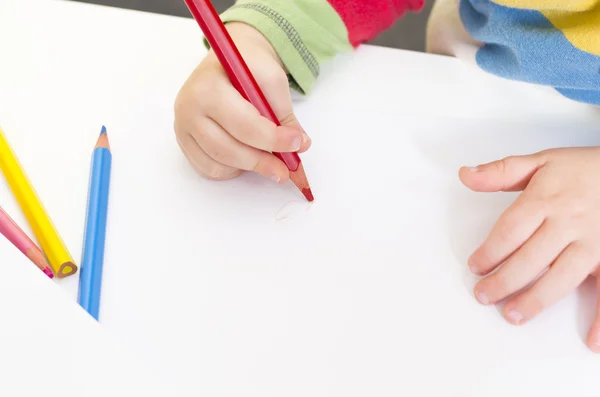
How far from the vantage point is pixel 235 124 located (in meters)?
0.32

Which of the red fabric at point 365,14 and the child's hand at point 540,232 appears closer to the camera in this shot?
the child's hand at point 540,232

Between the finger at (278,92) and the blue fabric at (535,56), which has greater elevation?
the finger at (278,92)

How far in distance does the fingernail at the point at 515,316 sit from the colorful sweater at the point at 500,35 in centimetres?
18

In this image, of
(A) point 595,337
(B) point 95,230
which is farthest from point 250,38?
(A) point 595,337

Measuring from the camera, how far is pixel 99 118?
364 millimetres

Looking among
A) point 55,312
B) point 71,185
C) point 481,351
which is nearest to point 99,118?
point 71,185

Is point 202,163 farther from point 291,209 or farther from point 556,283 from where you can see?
point 556,283

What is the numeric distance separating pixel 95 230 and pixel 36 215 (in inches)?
1.4

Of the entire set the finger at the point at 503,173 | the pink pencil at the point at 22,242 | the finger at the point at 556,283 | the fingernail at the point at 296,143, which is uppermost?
the pink pencil at the point at 22,242

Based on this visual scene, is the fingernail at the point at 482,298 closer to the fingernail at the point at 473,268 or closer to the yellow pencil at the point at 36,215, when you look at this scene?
the fingernail at the point at 473,268

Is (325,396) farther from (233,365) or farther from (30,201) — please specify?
(30,201)

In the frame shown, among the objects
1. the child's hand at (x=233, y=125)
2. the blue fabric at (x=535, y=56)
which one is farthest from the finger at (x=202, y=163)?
the blue fabric at (x=535, y=56)

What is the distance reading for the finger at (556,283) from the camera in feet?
0.97

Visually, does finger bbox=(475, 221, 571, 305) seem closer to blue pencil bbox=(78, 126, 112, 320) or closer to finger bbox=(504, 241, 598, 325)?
finger bbox=(504, 241, 598, 325)
